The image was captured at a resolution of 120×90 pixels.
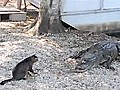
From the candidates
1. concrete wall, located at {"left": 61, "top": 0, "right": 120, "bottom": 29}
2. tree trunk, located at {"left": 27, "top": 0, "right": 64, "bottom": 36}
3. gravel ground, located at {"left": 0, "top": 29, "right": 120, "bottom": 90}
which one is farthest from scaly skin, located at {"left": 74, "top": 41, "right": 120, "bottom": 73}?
concrete wall, located at {"left": 61, "top": 0, "right": 120, "bottom": 29}

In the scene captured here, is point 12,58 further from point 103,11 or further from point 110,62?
point 103,11

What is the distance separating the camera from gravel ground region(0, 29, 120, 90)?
516 cm

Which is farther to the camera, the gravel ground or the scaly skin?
the scaly skin

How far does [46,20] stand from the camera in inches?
308

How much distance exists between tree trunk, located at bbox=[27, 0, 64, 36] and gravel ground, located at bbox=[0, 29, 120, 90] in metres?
0.24

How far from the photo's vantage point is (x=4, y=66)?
227 inches

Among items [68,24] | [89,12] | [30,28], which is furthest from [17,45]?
[89,12]

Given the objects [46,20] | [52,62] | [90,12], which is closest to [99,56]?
[52,62]

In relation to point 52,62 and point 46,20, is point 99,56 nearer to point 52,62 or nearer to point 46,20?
point 52,62

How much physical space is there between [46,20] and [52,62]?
1.96m

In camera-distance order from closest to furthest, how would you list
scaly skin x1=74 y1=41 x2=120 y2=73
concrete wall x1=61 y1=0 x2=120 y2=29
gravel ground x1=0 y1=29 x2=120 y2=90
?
gravel ground x1=0 y1=29 x2=120 y2=90 → scaly skin x1=74 y1=41 x2=120 y2=73 → concrete wall x1=61 y1=0 x2=120 y2=29

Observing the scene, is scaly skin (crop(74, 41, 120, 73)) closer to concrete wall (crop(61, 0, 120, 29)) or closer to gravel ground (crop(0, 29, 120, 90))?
gravel ground (crop(0, 29, 120, 90))

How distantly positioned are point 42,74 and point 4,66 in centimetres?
70

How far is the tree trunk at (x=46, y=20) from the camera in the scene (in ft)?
25.4
